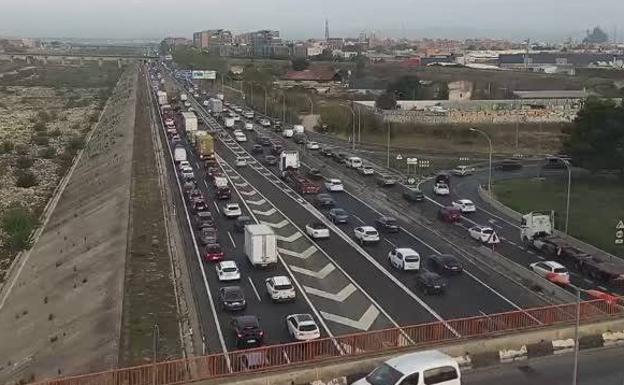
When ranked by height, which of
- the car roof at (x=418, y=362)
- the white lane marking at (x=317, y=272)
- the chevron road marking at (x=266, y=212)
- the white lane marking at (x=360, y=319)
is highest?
the car roof at (x=418, y=362)

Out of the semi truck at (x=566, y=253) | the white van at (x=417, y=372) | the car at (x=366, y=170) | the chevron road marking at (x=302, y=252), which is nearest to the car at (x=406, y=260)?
the chevron road marking at (x=302, y=252)

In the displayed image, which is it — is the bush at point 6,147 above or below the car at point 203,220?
below

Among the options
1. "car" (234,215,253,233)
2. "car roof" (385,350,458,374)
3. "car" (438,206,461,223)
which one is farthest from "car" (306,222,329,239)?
"car roof" (385,350,458,374)

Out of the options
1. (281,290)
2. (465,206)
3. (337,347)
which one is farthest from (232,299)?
(465,206)

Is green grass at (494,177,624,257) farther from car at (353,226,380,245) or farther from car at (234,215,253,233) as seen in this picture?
car at (234,215,253,233)

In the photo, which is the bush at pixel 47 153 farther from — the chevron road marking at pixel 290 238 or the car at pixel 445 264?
the car at pixel 445 264

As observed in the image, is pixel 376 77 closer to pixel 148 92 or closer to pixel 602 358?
pixel 148 92
